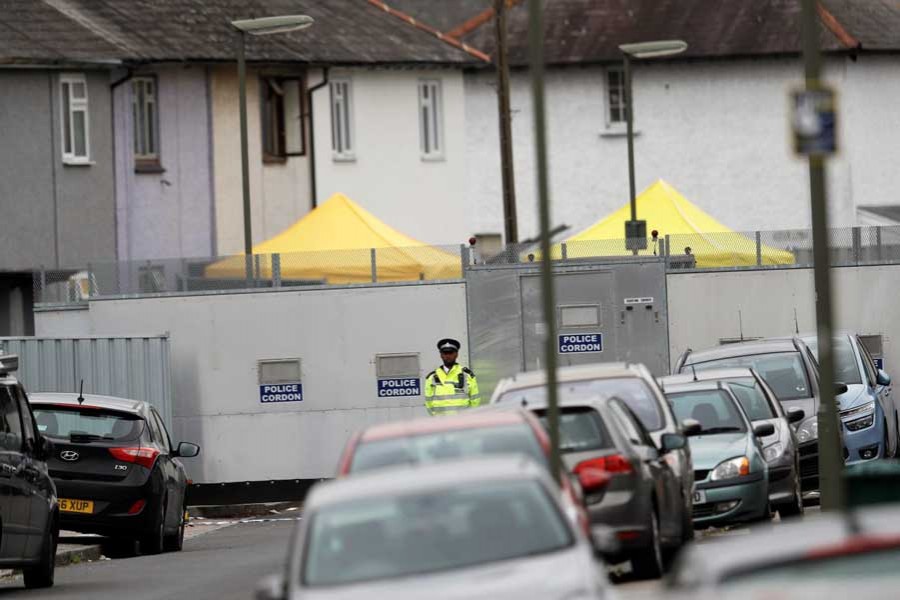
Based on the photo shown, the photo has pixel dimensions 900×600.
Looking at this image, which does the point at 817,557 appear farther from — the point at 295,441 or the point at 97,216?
the point at 97,216

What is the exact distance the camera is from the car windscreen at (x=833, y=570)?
6.56 metres

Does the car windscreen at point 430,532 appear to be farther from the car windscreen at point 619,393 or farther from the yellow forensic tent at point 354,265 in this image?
the yellow forensic tent at point 354,265

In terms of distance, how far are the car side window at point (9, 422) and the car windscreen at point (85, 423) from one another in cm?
418

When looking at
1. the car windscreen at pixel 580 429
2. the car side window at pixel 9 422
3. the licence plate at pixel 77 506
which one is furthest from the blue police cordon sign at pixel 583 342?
the car windscreen at pixel 580 429

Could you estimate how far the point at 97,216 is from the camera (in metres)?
43.6

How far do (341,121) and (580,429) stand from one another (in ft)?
109

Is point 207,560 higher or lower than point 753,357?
lower

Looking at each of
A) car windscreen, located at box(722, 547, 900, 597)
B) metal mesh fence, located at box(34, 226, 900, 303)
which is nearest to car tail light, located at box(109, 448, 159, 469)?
metal mesh fence, located at box(34, 226, 900, 303)

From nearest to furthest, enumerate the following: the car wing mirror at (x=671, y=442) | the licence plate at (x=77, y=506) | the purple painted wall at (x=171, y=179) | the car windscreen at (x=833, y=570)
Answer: the car windscreen at (x=833, y=570), the car wing mirror at (x=671, y=442), the licence plate at (x=77, y=506), the purple painted wall at (x=171, y=179)

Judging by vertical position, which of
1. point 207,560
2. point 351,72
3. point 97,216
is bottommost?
point 207,560

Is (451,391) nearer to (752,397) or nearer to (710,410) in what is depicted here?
(710,410)

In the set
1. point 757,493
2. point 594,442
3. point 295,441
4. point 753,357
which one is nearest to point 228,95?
point 295,441

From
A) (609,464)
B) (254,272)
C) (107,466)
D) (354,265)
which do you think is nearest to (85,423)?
(107,466)

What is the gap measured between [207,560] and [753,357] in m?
7.26
